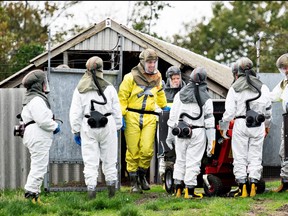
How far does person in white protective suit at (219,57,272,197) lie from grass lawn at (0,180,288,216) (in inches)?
15.6

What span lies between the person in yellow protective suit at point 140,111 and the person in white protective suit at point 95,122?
114 centimetres

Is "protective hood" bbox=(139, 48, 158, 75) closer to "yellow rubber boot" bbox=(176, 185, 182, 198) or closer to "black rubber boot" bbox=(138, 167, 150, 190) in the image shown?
"black rubber boot" bbox=(138, 167, 150, 190)

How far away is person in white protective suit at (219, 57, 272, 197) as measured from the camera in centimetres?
1302

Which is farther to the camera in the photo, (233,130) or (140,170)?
(140,170)

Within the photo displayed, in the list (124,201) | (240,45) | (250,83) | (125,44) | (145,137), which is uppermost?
(240,45)

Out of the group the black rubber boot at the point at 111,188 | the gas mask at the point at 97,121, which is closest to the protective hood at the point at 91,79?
the gas mask at the point at 97,121

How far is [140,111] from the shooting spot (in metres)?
14.1

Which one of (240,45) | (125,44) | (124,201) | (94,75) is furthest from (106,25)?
(240,45)

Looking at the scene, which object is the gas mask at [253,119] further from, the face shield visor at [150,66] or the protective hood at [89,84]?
the protective hood at [89,84]

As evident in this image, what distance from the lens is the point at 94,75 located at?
12.8 metres

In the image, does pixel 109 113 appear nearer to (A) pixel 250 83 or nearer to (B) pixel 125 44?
(A) pixel 250 83

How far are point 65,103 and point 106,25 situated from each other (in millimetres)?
4088

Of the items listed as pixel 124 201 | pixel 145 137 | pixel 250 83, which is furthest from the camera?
pixel 145 137

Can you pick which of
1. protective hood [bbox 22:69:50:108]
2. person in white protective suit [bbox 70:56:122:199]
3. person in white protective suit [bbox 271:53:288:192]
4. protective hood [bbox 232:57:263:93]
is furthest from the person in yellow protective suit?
person in white protective suit [bbox 271:53:288:192]
